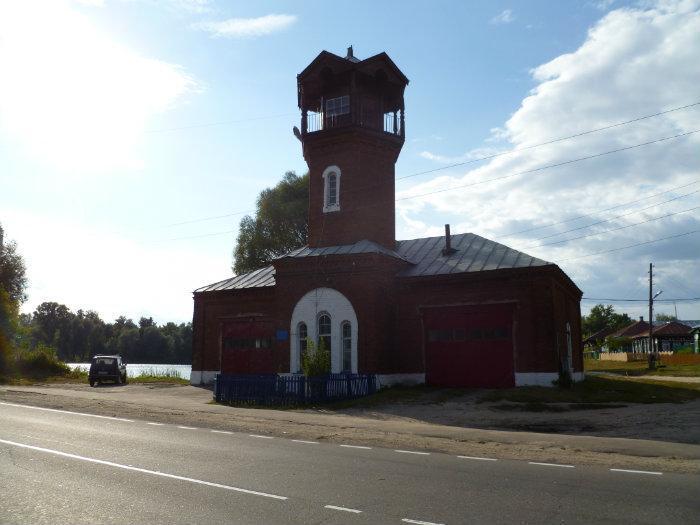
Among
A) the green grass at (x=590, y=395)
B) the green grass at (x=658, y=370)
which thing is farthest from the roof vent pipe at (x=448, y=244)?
the green grass at (x=658, y=370)

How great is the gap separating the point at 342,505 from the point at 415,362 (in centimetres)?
1779

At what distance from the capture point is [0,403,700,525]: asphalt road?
5965mm

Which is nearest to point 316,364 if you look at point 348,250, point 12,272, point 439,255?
point 348,250

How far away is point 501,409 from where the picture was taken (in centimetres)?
1745

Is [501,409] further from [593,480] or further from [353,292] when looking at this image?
[593,480]

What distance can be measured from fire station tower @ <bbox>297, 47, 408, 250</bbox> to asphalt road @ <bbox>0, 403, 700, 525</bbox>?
1600cm

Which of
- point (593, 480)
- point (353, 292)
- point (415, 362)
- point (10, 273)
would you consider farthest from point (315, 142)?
point (10, 273)

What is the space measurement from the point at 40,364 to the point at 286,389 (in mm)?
28036

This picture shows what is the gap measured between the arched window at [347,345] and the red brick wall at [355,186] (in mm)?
4094

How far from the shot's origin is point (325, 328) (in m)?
23.8

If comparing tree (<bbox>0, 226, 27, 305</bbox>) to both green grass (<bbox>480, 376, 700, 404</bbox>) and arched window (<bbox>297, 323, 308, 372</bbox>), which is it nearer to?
arched window (<bbox>297, 323, 308, 372</bbox>)

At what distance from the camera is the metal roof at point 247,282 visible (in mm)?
28625

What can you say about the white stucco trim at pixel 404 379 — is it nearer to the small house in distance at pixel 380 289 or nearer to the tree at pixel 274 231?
the small house in distance at pixel 380 289

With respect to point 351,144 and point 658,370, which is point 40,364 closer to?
point 351,144
